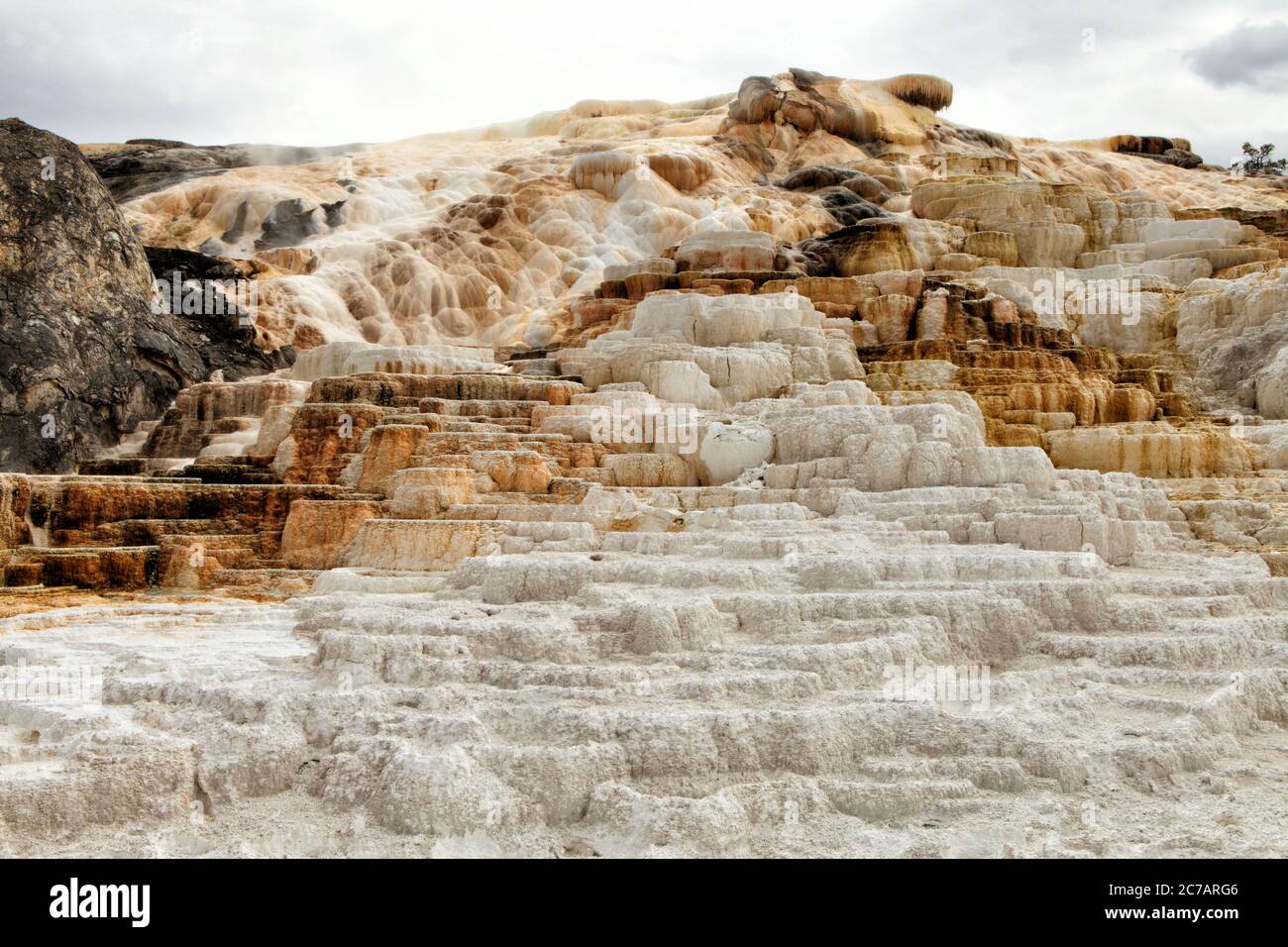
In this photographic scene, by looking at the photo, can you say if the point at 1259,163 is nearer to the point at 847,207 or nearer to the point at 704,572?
the point at 847,207

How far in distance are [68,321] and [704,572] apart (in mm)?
11701

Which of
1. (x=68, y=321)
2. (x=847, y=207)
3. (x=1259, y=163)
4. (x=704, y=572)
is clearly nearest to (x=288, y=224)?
(x=68, y=321)

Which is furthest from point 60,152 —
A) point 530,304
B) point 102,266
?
point 530,304

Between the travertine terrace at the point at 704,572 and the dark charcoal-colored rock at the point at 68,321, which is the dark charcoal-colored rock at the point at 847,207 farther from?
the dark charcoal-colored rock at the point at 68,321

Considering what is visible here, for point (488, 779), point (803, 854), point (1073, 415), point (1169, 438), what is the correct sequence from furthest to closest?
point (1073, 415) < point (1169, 438) < point (488, 779) < point (803, 854)

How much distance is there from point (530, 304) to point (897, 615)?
55.7ft

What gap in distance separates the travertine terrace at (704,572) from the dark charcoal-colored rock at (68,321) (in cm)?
78

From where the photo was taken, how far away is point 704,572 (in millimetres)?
7082

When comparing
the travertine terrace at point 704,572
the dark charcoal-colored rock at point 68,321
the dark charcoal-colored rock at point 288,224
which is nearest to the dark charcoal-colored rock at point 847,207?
the travertine terrace at point 704,572

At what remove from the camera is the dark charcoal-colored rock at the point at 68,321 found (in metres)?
14.2

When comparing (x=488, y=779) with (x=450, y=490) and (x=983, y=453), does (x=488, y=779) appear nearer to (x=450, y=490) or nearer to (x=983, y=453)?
(x=450, y=490)

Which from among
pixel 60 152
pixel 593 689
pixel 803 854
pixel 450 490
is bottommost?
pixel 803 854

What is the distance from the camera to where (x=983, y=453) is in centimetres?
975

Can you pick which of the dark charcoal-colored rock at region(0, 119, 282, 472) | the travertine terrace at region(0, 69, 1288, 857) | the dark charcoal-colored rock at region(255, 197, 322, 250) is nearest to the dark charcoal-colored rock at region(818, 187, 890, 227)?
the travertine terrace at region(0, 69, 1288, 857)
